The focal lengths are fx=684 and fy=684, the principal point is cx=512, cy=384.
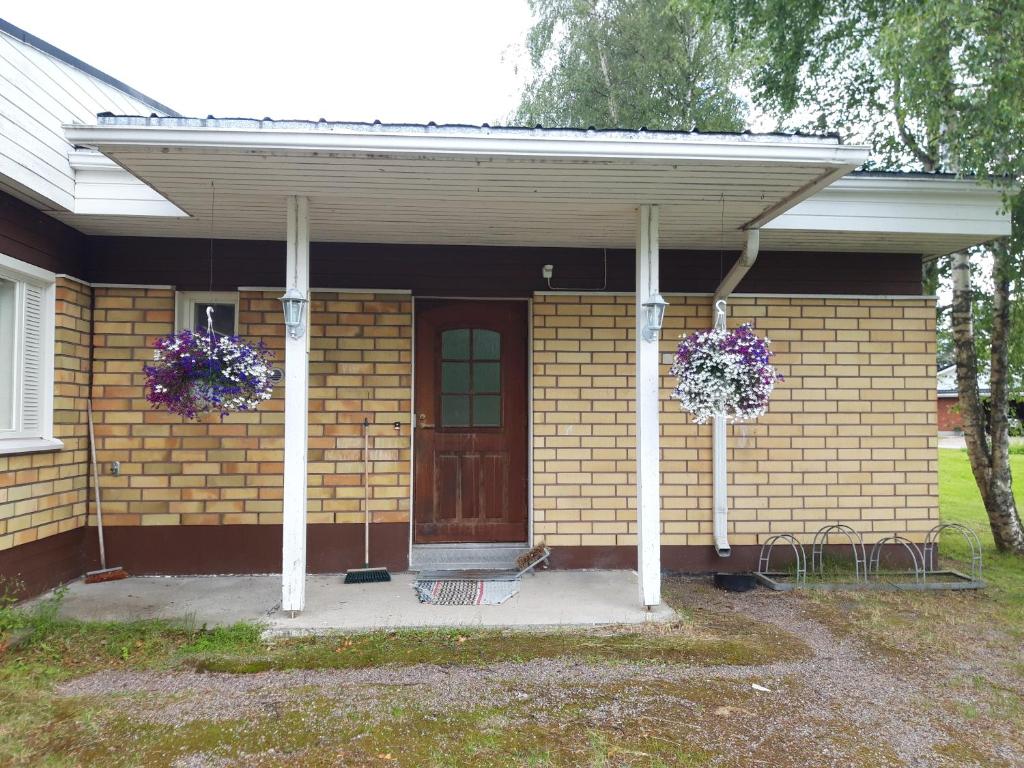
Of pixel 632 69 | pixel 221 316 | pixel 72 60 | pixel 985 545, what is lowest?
pixel 985 545

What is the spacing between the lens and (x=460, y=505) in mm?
5301

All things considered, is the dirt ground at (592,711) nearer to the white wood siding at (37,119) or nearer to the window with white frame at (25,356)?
the window with white frame at (25,356)

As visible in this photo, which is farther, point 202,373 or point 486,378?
point 486,378

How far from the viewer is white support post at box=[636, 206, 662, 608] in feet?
13.4

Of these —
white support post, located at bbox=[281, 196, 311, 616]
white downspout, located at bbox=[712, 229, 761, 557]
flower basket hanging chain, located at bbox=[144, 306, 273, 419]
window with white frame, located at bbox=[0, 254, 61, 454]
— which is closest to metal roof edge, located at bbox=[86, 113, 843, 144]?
white support post, located at bbox=[281, 196, 311, 616]

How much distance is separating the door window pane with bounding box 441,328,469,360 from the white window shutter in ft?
8.85

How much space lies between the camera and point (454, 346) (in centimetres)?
539

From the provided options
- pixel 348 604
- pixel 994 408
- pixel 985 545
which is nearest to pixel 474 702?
pixel 348 604

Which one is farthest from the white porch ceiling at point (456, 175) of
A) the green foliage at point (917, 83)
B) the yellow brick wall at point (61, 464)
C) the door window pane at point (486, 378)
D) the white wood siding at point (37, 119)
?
the green foliage at point (917, 83)

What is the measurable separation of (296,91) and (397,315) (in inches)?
759

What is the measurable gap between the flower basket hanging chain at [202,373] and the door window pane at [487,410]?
1.86 meters

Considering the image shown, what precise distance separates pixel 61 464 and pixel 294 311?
2.18m

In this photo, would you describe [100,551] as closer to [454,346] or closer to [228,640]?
[228,640]

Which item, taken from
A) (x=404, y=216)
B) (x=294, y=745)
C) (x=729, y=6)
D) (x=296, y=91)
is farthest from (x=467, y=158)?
(x=296, y=91)
